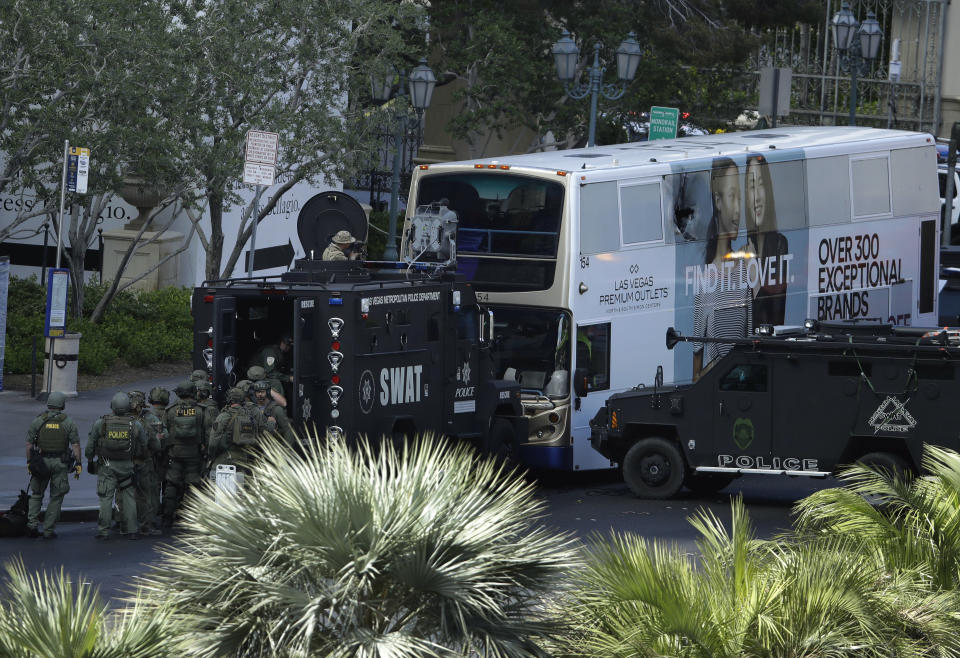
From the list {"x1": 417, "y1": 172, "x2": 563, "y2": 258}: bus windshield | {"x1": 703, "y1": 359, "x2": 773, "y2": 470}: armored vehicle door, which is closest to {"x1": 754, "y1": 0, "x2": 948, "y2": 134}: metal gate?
{"x1": 417, "y1": 172, "x2": 563, "y2": 258}: bus windshield

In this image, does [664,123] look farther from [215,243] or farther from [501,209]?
[501,209]

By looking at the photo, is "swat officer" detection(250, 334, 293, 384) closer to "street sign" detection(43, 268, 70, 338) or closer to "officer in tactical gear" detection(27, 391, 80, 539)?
"officer in tactical gear" detection(27, 391, 80, 539)

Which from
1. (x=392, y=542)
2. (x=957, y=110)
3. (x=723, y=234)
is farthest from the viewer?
(x=957, y=110)

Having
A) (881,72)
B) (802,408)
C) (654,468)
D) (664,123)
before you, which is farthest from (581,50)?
(802,408)

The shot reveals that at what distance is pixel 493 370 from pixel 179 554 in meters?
10.8

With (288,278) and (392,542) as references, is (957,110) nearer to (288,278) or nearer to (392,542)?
(288,278)

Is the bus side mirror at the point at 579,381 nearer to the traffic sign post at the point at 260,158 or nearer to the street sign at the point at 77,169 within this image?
the traffic sign post at the point at 260,158

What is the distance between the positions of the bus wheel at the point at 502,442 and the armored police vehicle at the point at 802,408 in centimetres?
97

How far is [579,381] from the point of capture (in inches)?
690

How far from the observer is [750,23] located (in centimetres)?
3897

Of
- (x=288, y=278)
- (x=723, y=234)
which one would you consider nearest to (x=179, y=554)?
(x=288, y=278)

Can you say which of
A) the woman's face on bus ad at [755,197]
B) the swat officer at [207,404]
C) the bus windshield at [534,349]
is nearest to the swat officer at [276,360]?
the swat officer at [207,404]

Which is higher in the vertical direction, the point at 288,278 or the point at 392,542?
the point at 288,278

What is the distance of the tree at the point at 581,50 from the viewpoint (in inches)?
1369
